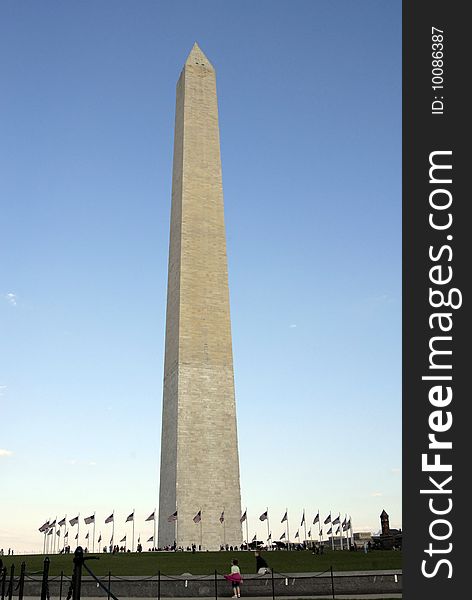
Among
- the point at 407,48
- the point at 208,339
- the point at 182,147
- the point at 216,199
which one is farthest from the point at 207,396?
the point at 407,48

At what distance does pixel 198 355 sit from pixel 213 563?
17.9 meters

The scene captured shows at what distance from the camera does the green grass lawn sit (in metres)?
30.8

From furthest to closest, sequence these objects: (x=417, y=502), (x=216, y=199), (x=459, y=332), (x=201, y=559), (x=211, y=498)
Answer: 1. (x=216, y=199)
2. (x=211, y=498)
3. (x=201, y=559)
4. (x=459, y=332)
5. (x=417, y=502)

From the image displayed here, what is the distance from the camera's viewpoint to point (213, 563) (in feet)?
112

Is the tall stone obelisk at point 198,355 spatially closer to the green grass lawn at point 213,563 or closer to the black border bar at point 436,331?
the green grass lawn at point 213,563

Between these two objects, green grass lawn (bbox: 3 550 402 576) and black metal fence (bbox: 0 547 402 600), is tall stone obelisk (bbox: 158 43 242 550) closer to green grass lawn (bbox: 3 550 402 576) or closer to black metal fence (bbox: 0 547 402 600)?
green grass lawn (bbox: 3 550 402 576)

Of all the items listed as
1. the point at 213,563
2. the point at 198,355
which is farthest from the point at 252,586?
the point at 198,355

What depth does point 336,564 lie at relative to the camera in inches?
1244

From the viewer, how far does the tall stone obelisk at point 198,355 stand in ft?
156

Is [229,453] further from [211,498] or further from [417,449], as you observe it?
[417,449]

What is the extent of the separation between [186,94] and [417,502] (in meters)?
47.2

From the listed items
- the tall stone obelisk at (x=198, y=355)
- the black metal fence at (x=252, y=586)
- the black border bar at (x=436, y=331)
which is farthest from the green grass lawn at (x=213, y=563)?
the black border bar at (x=436, y=331)

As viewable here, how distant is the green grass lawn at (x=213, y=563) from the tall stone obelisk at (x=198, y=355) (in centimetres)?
861

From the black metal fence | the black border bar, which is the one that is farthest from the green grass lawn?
the black border bar
